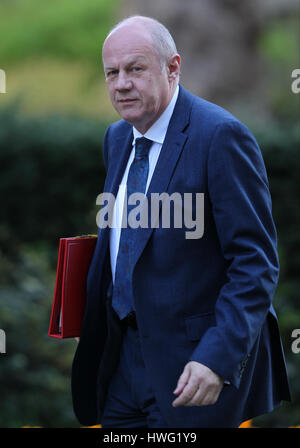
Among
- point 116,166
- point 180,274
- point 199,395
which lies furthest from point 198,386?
point 116,166

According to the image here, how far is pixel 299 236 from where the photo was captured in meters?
6.68

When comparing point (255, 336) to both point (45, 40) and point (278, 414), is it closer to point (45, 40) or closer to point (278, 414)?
point (278, 414)

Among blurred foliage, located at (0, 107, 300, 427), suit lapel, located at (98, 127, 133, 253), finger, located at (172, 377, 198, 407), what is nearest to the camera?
finger, located at (172, 377, 198, 407)

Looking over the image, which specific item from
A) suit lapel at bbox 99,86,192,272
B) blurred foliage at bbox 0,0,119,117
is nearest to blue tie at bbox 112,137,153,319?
suit lapel at bbox 99,86,192,272

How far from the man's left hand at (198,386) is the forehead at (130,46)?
113cm

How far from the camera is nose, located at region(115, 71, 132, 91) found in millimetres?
2523

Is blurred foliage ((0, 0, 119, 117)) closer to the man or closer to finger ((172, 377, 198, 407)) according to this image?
the man

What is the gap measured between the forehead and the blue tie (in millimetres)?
344

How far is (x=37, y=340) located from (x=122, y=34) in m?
3.47

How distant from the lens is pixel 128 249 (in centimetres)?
265

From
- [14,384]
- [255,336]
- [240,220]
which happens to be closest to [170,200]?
[240,220]

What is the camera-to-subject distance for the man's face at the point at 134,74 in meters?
2.51

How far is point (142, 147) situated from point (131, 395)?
994 mm

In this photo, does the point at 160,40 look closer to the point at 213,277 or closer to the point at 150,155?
the point at 150,155
